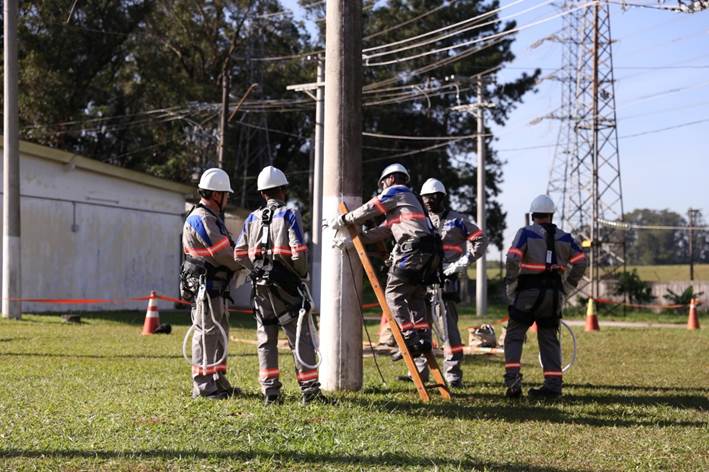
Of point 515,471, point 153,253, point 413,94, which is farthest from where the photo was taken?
point 413,94

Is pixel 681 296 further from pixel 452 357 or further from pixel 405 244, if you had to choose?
pixel 405 244

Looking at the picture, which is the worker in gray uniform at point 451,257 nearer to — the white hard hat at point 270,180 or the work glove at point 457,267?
the work glove at point 457,267

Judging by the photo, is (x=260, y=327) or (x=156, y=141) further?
(x=156, y=141)

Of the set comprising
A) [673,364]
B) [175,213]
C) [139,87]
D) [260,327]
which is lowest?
[673,364]

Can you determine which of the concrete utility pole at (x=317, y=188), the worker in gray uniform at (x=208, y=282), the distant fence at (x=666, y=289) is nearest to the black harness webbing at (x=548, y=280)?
the worker in gray uniform at (x=208, y=282)

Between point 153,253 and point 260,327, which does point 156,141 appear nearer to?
point 153,253

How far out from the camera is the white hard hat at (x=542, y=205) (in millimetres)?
9922

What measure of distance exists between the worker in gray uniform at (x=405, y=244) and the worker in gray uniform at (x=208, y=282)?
1.19m

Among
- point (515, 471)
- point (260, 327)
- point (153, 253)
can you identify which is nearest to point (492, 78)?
point (153, 253)

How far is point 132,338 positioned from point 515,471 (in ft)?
39.6

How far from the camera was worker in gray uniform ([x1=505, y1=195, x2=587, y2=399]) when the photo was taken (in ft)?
31.9

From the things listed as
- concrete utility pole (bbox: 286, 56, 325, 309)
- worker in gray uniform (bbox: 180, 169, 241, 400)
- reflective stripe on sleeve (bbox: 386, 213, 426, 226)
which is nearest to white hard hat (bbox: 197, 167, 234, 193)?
worker in gray uniform (bbox: 180, 169, 241, 400)

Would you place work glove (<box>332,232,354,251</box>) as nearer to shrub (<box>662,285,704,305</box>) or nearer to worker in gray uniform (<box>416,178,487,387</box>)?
worker in gray uniform (<box>416,178,487,387</box>)

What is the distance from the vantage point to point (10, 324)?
19.4 meters
